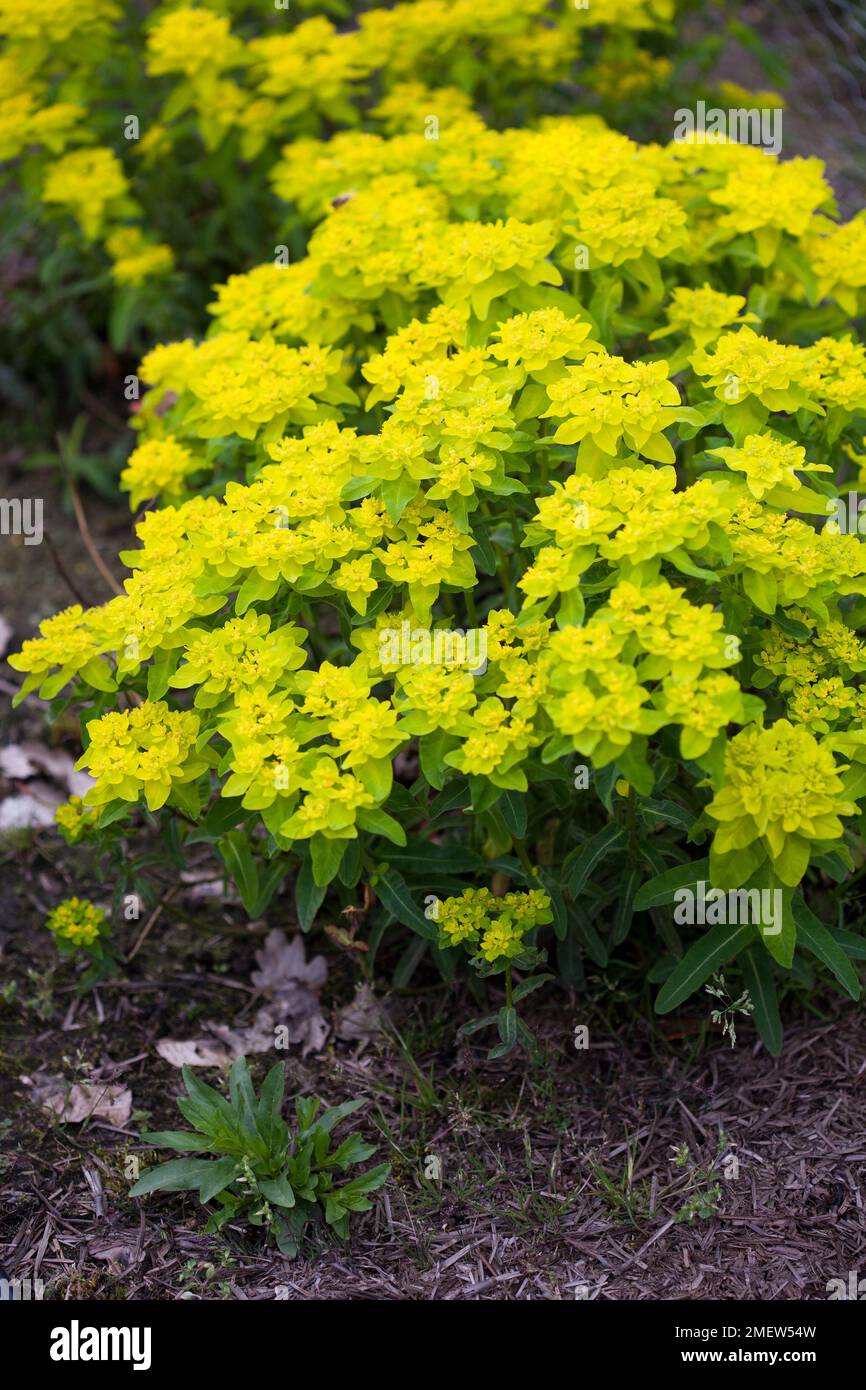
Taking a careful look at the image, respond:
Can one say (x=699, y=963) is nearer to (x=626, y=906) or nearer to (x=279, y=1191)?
(x=626, y=906)

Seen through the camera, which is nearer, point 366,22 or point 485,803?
point 485,803

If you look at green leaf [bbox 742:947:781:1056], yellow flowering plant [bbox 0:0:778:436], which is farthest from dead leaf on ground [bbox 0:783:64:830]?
green leaf [bbox 742:947:781:1056]

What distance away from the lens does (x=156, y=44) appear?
14.2ft

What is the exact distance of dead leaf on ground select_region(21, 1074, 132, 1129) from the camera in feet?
10.5

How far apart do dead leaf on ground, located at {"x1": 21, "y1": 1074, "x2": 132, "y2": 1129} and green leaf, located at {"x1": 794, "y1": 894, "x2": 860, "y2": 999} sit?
69.0 inches

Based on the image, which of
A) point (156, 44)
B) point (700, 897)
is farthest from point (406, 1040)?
point (156, 44)

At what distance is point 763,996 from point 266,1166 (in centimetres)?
122

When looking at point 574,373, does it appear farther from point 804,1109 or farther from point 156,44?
point 156,44

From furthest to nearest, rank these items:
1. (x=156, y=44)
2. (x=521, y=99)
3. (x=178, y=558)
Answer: (x=521, y=99) → (x=156, y=44) → (x=178, y=558)

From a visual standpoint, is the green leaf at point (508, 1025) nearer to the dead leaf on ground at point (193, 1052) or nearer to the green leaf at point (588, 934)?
the green leaf at point (588, 934)

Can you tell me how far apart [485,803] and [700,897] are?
22.1 inches

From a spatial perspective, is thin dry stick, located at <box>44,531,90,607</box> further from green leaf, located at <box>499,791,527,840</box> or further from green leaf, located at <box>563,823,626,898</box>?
green leaf, located at <box>563,823,626,898</box>

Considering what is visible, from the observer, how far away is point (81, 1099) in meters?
3.24

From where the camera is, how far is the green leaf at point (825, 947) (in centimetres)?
273
